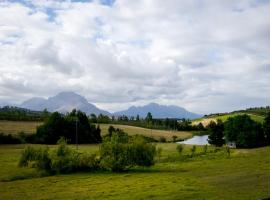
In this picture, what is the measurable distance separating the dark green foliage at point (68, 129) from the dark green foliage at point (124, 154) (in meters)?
61.5

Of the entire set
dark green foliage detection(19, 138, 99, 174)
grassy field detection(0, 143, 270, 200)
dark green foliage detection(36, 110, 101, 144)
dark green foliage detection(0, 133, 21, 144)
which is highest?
dark green foliage detection(36, 110, 101, 144)

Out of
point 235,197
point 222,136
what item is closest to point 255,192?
point 235,197

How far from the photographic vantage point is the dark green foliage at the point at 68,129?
5999 inches

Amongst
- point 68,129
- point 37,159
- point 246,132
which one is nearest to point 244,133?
point 246,132

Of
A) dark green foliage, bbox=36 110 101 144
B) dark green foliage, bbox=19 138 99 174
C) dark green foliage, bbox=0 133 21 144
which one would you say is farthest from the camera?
dark green foliage, bbox=36 110 101 144

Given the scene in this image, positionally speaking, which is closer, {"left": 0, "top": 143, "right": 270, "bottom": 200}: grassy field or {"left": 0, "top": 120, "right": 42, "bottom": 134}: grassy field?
{"left": 0, "top": 143, "right": 270, "bottom": 200}: grassy field

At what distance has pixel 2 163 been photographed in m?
87.1

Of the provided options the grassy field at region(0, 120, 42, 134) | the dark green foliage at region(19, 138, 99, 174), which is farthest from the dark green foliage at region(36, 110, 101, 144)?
the dark green foliage at region(19, 138, 99, 174)

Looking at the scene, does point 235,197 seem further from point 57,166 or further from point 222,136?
point 222,136

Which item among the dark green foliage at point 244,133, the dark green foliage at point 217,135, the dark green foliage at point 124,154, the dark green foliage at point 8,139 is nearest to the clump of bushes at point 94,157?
the dark green foliage at point 124,154

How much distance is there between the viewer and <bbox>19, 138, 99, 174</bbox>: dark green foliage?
81062 mm

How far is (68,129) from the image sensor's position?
160 meters

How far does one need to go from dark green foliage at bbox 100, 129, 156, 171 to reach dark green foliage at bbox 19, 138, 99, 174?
165 inches

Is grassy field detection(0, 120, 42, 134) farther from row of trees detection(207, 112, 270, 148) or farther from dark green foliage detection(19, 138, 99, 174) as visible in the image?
row of trees detection(207, 112, 270, 148)
